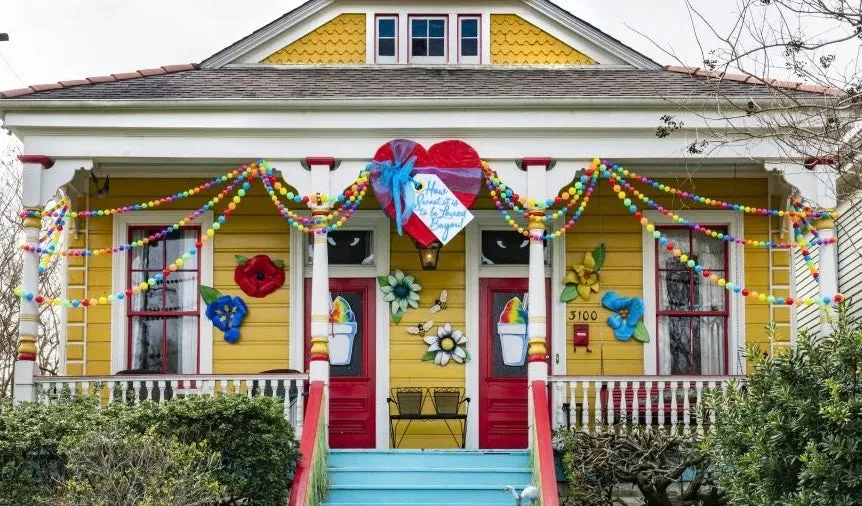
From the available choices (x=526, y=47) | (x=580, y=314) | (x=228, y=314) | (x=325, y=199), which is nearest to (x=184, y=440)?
(x=325, y=199)

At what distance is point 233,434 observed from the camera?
41.2ft

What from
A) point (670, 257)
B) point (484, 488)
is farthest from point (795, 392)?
point (670, 257)

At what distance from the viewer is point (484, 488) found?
45.4 feet

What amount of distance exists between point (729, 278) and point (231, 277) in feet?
17.5

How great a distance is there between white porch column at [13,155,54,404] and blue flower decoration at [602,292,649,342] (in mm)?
5878

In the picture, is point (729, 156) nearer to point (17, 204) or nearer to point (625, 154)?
point (625, 154)

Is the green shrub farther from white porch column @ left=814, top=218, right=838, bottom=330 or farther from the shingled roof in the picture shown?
white porch column @ left=814, top=218, right=838, bottom=330

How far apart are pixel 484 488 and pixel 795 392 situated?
4.33m

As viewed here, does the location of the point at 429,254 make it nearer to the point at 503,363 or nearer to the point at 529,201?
the point at 503,363

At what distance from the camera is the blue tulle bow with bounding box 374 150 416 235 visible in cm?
1471

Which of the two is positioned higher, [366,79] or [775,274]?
[366,79]

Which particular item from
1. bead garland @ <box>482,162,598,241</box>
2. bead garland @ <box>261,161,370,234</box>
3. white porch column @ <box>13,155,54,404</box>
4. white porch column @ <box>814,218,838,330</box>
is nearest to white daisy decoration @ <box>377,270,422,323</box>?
bead garland @ <box>261,161,370,234</box>

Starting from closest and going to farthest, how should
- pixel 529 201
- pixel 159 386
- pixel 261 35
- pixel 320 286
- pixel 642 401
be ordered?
pixel 159 386, pixel 320 286, pixel 529 201, pixel 642 401, pixel 261 35

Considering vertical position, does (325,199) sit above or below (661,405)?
above
